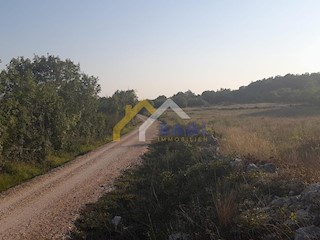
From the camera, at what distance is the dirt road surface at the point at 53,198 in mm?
9453

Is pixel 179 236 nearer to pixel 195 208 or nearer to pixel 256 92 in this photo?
pixel 195 208

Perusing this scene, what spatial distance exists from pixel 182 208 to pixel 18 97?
1214cm

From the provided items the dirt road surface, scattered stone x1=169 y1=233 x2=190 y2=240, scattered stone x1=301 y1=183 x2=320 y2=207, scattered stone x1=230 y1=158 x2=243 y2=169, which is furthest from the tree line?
scattered stone x1=301 y1=183 x2=320 y2=207

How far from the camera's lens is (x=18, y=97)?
18.5 metres

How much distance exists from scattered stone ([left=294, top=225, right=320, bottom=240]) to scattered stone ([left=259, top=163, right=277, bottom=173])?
15.8ft

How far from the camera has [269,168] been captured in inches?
419

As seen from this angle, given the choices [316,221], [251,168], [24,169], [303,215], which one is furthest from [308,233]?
[24,169]

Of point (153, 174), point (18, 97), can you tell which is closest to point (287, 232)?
point (153, 174)

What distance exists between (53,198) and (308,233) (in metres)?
9.12

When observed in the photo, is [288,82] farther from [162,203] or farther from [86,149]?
[162,203]

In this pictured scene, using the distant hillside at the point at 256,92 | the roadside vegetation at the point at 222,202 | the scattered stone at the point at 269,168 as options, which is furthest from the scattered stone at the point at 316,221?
the distant hillside at the point at 256,92

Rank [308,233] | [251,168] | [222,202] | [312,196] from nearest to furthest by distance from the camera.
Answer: [308,233]
[312,196]
[222,202]
[251,168]

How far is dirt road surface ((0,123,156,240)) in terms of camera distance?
9.45 metres

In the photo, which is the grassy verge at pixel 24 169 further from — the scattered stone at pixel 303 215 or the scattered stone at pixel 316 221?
the scattered stone at pixel 316 221
